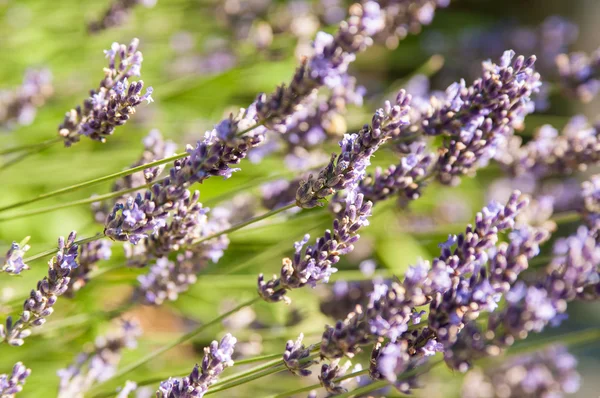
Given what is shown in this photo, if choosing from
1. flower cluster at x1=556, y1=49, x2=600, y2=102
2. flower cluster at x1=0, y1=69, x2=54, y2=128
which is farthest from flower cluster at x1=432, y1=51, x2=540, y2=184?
flower cluster at x1=0, y1=69, x2=54, y2=128

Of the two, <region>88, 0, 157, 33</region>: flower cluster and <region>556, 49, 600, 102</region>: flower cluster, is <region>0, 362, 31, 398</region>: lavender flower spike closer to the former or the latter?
<region>88, 0, 157, 33</region>: flower cluster

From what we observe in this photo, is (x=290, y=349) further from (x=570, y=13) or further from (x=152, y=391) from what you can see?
(x=570, y=13)

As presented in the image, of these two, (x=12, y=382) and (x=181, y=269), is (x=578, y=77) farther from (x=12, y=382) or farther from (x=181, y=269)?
(x=12, y=382)

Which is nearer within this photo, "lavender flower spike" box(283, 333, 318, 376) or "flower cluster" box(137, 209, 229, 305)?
"lavender flower spike" box(283, 333, 318, 376)

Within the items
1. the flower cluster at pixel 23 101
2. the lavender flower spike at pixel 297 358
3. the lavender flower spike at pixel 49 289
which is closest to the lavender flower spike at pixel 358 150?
the lavender flower spike at pixel 297 358

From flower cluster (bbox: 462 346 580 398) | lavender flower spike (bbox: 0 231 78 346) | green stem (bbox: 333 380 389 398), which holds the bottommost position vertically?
flower cluster (bbox: 462 346 580 398)

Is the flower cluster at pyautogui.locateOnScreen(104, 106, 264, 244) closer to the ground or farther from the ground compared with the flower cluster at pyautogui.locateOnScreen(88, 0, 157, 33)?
closer to the ground

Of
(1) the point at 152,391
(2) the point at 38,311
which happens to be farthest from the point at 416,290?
(1) the point at 152,391

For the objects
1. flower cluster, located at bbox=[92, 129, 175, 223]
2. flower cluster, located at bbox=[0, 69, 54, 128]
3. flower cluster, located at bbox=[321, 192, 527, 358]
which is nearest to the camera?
flower cluster, located at bbox=[321, 192, 527, 358]

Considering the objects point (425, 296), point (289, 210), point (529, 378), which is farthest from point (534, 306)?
point (529, 378)
